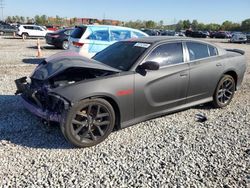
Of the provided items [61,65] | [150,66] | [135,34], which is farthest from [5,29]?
[150,66]

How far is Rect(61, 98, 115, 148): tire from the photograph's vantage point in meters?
4.12

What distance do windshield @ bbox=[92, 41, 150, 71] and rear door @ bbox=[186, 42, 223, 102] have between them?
1042 millimetres

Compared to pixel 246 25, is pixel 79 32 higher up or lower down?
lower down

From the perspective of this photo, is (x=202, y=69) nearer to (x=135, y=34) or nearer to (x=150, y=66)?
(x=150, y=66)

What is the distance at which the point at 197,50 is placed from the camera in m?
5.80

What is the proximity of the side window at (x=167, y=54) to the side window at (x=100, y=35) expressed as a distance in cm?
568

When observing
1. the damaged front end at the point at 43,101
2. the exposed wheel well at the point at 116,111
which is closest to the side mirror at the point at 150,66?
the exposed wheel well at the point at 116,111

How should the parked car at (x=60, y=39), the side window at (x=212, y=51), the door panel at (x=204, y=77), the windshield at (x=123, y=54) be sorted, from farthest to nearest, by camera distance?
1. the parked car at (x=60, y=39)
2. the side window at (x=212, y=51)
3. the door panel at (x=204, y=77)
4. the windshield at (x=123, y=54)

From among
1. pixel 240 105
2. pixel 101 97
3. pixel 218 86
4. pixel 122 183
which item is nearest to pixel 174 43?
pixel 218 86

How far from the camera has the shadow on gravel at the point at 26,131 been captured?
446 centimetres

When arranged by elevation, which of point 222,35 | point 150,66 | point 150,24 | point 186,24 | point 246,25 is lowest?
point 150,66

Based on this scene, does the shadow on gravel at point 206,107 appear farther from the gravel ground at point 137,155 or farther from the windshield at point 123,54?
the windshield at point 123,54

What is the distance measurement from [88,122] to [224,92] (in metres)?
3.37

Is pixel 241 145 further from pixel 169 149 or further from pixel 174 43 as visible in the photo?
pixel 174 43
